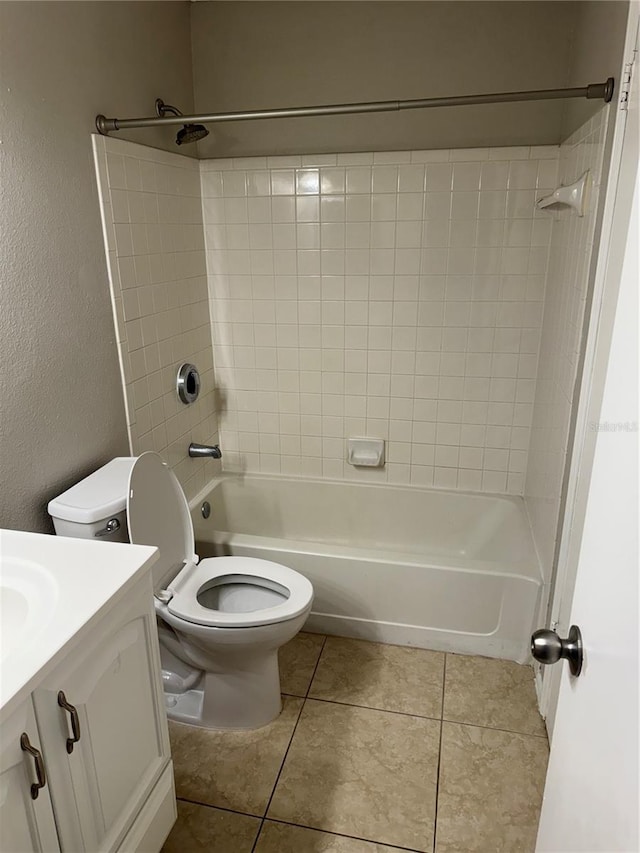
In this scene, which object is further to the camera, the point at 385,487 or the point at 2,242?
the point at 385,487

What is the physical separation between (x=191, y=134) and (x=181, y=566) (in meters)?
1.50

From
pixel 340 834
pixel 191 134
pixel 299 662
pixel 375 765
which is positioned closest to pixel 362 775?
pixel 375 765

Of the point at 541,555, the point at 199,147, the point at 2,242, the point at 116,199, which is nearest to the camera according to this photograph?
the point at 2,242

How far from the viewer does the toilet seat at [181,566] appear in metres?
1.75

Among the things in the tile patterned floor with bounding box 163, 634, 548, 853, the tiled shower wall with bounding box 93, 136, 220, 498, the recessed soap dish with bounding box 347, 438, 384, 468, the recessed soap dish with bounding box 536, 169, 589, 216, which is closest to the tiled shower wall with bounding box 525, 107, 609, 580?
the recessed soap dish with bounding box 536, 169, 589, 216

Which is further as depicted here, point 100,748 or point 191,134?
point 191,134

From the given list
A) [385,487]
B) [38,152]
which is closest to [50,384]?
[38,152]

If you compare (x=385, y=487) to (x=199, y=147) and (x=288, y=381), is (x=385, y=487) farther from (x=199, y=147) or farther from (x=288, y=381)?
(x=199, y=147)

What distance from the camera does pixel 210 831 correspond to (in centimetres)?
161

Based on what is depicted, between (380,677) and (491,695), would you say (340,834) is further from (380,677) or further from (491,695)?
(491,695)

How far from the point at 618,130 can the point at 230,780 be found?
6.64 ft

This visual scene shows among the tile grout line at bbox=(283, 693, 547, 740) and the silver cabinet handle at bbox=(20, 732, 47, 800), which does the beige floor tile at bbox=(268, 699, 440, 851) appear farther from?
the silver cabinet handle at bbox=(20, 732, 47, 800)

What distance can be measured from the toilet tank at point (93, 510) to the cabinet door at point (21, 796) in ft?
2.19

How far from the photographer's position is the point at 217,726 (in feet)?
6.39
